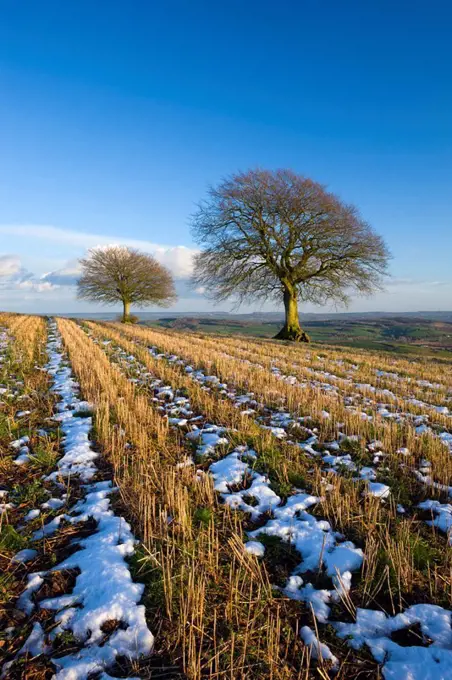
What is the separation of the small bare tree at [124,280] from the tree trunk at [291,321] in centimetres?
2323

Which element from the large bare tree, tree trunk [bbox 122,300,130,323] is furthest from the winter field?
tree trunk [bbox 122,300,130,323]

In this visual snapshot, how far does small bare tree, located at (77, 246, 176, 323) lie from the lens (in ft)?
136

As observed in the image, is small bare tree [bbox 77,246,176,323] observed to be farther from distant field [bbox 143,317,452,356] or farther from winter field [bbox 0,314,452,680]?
winter field [bbox 0,314,452,680]

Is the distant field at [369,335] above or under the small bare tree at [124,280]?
under

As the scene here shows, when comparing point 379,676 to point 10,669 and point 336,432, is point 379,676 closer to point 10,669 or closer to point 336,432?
point 10,669

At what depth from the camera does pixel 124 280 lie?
141 feet

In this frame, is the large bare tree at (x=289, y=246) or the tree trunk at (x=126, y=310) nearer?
the large bare tree at (x=289, y=246)

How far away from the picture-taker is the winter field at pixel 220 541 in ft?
6.88

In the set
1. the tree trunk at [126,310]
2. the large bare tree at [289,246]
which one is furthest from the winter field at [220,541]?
the tree trunk at [126,310]

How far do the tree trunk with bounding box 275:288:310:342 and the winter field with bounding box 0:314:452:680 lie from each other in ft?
57.0

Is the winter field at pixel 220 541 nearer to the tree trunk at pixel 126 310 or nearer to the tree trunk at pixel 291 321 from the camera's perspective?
the tree trunk at pixel 291 321

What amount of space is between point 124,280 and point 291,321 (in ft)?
84.8

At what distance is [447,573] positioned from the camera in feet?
9.18

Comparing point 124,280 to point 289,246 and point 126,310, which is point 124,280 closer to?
point 126,310
